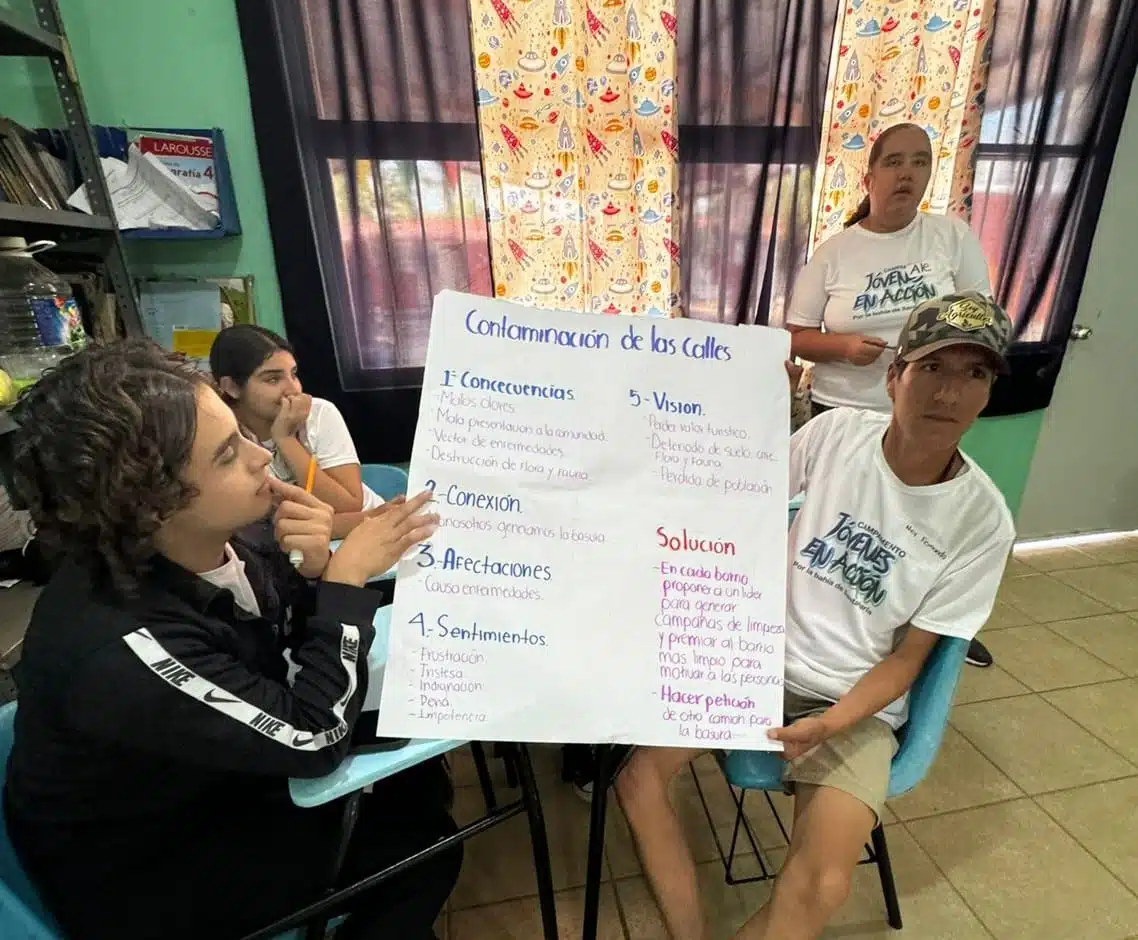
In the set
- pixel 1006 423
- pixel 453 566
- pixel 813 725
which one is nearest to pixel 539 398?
pixel 453 566

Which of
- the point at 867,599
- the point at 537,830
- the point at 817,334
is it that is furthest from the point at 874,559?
the point at 817,334

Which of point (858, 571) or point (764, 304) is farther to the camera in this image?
point (764, 304)

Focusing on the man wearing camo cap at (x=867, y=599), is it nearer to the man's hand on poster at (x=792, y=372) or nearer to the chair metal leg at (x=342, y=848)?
the man's hand on poster at (x=792, y=372)

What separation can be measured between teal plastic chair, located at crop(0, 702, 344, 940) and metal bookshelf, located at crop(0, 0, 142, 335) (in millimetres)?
1096

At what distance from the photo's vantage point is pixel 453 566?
0.78 m

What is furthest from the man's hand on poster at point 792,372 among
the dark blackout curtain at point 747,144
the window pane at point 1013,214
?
the window pane at point 1013,214

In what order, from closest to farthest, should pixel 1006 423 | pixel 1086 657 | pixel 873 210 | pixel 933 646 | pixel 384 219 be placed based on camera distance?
1. pixel 933 646
2. pixel 873 210
3. pixel 384 219
4. pixel 1086 657
5. pixel 1006 423

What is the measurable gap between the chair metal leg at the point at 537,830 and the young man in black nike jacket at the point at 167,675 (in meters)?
0.21

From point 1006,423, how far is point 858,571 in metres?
2.14

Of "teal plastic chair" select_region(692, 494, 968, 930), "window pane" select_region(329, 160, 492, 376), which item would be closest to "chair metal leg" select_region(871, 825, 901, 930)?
"teal plastic chair" select_region(692, 494, 968, 930)

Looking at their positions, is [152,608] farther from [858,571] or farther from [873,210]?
[873,210]

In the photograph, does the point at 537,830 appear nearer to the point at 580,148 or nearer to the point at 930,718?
the point at 930,718

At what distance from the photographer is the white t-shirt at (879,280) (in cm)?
167

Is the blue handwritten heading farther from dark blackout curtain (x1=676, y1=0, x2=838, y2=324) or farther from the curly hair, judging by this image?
dark blackout curtain (x1=676, y1=0, x2=838, y2=324)
